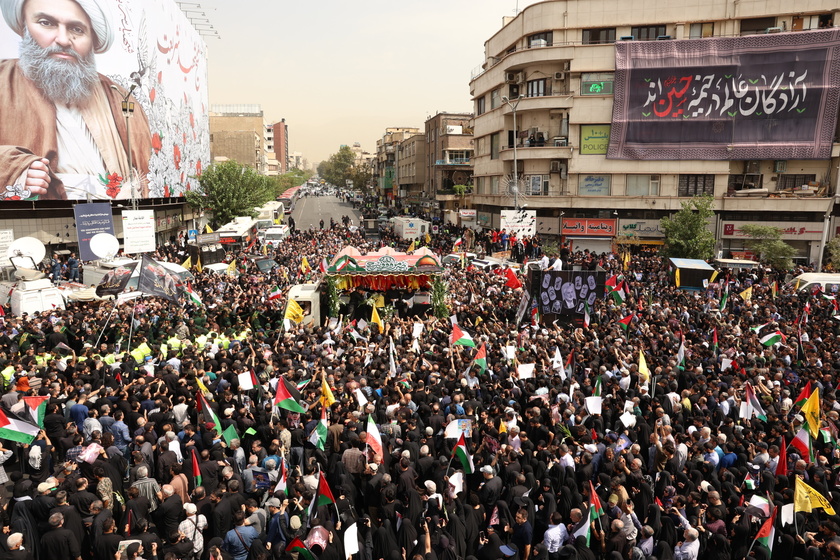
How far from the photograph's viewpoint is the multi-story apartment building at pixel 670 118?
36.4m

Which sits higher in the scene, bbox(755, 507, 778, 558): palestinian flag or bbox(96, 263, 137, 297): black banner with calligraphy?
bbox(96, 263, 137, 297): black banner with calligraphy

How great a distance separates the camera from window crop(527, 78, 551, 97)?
4134 cm

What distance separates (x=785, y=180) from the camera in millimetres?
38219

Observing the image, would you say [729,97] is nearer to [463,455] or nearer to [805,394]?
[805,394]

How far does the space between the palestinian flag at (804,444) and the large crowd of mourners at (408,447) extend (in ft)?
0.26

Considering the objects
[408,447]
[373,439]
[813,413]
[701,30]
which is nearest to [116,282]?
[373,439]

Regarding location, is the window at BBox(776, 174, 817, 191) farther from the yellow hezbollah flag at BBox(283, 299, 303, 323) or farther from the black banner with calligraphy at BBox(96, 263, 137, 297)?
the black banner with calligraphy at BBox(96, 263, 137, 297)

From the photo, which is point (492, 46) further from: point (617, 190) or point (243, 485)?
point (243, 485)

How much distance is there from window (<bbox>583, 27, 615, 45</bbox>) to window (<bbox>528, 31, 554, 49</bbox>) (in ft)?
7.64

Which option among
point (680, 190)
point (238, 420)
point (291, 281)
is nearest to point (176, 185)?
point (291, 281)

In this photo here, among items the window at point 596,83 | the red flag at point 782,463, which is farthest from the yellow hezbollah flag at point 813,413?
the window at point 596,83

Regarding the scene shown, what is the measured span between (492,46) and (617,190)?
17.1 metres

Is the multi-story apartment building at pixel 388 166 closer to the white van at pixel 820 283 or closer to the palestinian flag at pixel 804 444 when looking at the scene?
the white van at pixel 820 283

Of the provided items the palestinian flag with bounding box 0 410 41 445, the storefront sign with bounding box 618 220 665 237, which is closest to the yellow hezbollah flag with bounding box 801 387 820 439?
the palestinian flag with bounding box 0 410 41 445
